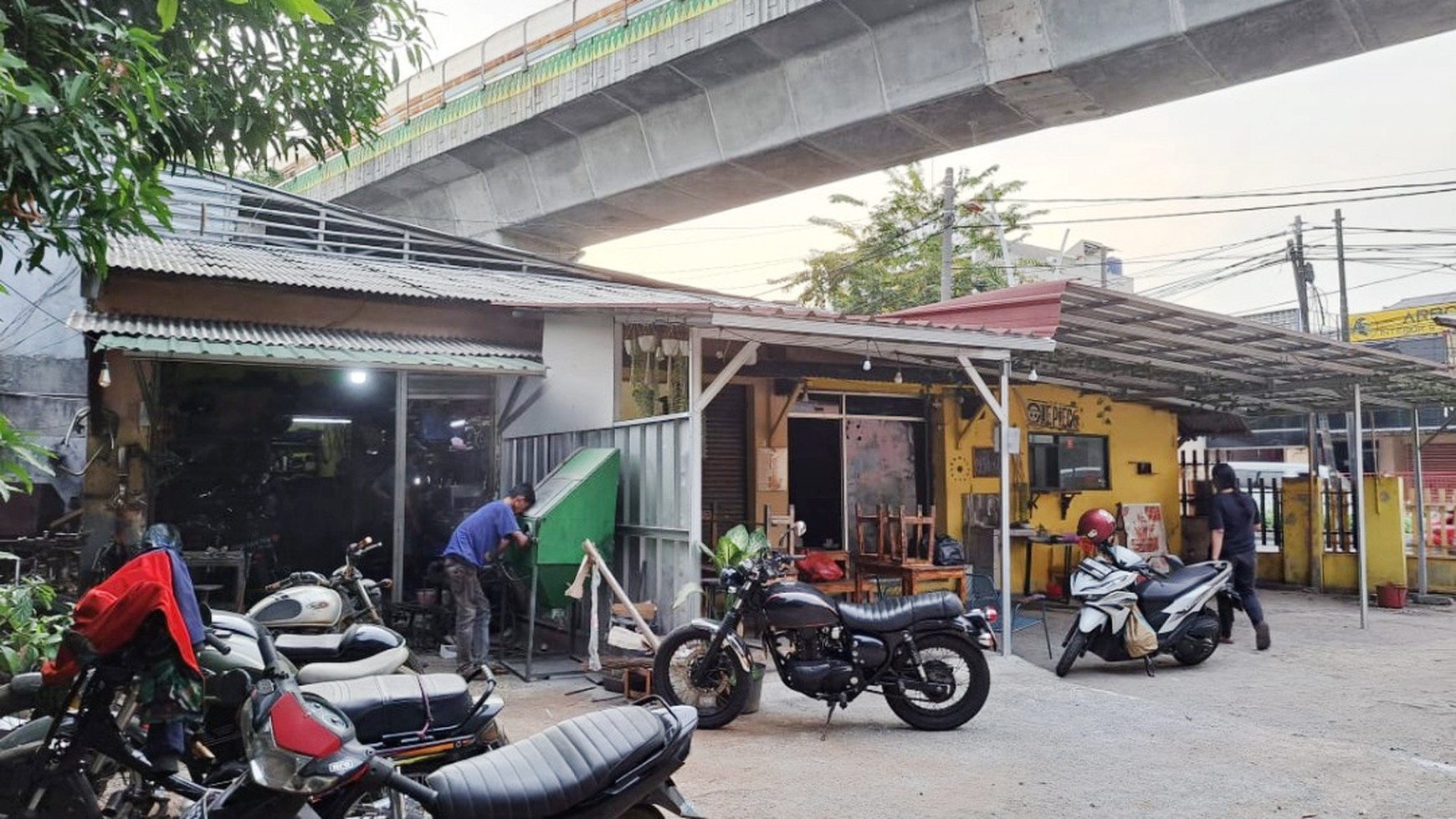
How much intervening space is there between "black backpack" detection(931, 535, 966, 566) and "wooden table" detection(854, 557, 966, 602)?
0.43m

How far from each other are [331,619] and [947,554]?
21.2 feet

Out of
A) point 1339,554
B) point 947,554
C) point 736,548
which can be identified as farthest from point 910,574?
point 1339,554

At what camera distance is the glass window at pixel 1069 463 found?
1289 centimetres

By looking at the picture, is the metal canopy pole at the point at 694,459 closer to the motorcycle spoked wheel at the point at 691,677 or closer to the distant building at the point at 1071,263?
the motorcycle spoked wheel at the point at 691,677

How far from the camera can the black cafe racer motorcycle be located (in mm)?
6043

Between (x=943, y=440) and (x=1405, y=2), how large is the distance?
615 centimetres

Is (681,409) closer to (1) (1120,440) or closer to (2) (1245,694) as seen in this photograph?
(2) (1245,694)

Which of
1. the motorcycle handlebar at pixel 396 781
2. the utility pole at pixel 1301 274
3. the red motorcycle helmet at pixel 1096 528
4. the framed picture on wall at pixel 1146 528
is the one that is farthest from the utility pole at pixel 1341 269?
the motorcycle handlebar at pixel 396 781

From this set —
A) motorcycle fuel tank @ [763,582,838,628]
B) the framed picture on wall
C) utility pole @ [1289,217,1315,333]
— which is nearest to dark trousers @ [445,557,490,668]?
motorcycle fuel tank @ [763,582,838,628]

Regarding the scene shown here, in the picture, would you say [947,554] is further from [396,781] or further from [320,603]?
[396,781]

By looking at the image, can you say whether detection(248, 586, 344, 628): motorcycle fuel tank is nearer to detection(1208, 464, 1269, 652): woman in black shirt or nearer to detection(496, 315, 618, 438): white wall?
detection(496, 315, 618, 438): white wall

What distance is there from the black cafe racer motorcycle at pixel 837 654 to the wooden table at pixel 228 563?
13.2 ft

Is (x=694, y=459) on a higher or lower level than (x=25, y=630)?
higher

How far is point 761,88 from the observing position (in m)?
11.6
